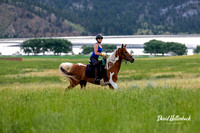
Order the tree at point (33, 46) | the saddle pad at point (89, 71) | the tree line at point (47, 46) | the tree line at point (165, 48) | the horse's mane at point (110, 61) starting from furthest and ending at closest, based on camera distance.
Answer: the tree at point (33, 46) < the tree line at point (47, 46) < the tree line at point (165, 48) < the saddle pad at point (89, 71) < the horse's mane at point (110, 61)

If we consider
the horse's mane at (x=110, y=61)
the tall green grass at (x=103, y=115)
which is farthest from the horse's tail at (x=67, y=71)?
the tall green grass at (x=103, y=115)

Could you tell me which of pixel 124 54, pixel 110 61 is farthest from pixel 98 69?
pixel 124 54

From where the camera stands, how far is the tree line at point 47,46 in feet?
569

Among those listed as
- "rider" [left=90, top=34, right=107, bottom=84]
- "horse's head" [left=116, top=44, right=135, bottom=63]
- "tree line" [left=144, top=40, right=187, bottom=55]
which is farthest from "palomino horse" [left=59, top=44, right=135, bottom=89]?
"tree line" [left=144, top=40, right=187, bottom=55]

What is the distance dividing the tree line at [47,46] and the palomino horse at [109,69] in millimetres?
158213

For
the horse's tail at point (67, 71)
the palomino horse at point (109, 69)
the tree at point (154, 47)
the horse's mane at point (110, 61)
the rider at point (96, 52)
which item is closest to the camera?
the rider at point (96, 52)

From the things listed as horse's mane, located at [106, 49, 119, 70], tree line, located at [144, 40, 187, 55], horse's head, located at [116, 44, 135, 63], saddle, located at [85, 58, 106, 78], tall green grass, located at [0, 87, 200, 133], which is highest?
horse's head, located at [116, 44, 135, 63]

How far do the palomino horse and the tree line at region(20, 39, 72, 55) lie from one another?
158 m

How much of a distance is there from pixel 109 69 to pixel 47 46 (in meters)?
163

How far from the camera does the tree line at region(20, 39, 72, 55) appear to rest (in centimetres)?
17338

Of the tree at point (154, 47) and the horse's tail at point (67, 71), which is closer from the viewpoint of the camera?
the horse's tail at point (67, 71)

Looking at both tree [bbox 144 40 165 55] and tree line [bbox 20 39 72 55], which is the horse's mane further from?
tree [bbox 144 40 165 55]

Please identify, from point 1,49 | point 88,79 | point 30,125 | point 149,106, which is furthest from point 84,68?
point 1,49

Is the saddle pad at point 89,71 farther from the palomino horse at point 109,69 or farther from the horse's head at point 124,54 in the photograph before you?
the horse's head at point 124,54
